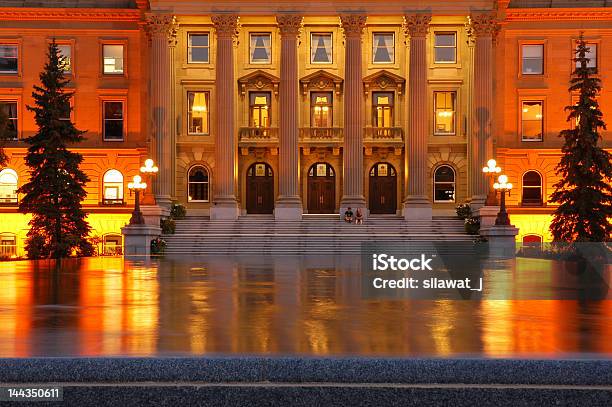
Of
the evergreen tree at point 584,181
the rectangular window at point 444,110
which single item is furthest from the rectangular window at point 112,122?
the evergreen tree at point 584,181

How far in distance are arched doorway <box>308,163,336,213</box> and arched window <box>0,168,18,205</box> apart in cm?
2130

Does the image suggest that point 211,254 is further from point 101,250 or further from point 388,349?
point 388,349

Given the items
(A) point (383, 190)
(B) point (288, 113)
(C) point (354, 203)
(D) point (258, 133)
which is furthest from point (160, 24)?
(A) point (383, 190)

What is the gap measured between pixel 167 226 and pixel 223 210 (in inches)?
189

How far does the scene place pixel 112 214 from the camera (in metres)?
57.8

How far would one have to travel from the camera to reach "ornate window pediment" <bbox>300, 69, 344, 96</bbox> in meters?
57.8

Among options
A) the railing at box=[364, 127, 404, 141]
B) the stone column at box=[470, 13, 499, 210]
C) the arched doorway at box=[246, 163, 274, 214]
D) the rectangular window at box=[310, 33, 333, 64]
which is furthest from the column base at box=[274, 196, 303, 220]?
the stone column at box=[470, 13, 499, 210]

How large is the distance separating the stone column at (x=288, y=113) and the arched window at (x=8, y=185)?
19.8 metres

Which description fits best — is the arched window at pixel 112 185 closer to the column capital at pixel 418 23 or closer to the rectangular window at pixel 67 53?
the rectangular window at pixel 67 53

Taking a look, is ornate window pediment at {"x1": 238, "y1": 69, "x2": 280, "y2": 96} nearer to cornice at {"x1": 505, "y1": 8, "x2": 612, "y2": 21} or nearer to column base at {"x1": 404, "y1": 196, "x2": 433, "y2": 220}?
column base at {"x1": 404, "y1": 196, "x2": 433, "y2": 220}

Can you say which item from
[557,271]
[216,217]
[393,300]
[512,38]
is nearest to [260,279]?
[393,300]

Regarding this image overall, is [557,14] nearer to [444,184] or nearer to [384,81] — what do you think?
[384,81]

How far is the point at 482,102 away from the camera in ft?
175

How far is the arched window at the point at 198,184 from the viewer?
58.3 metres
